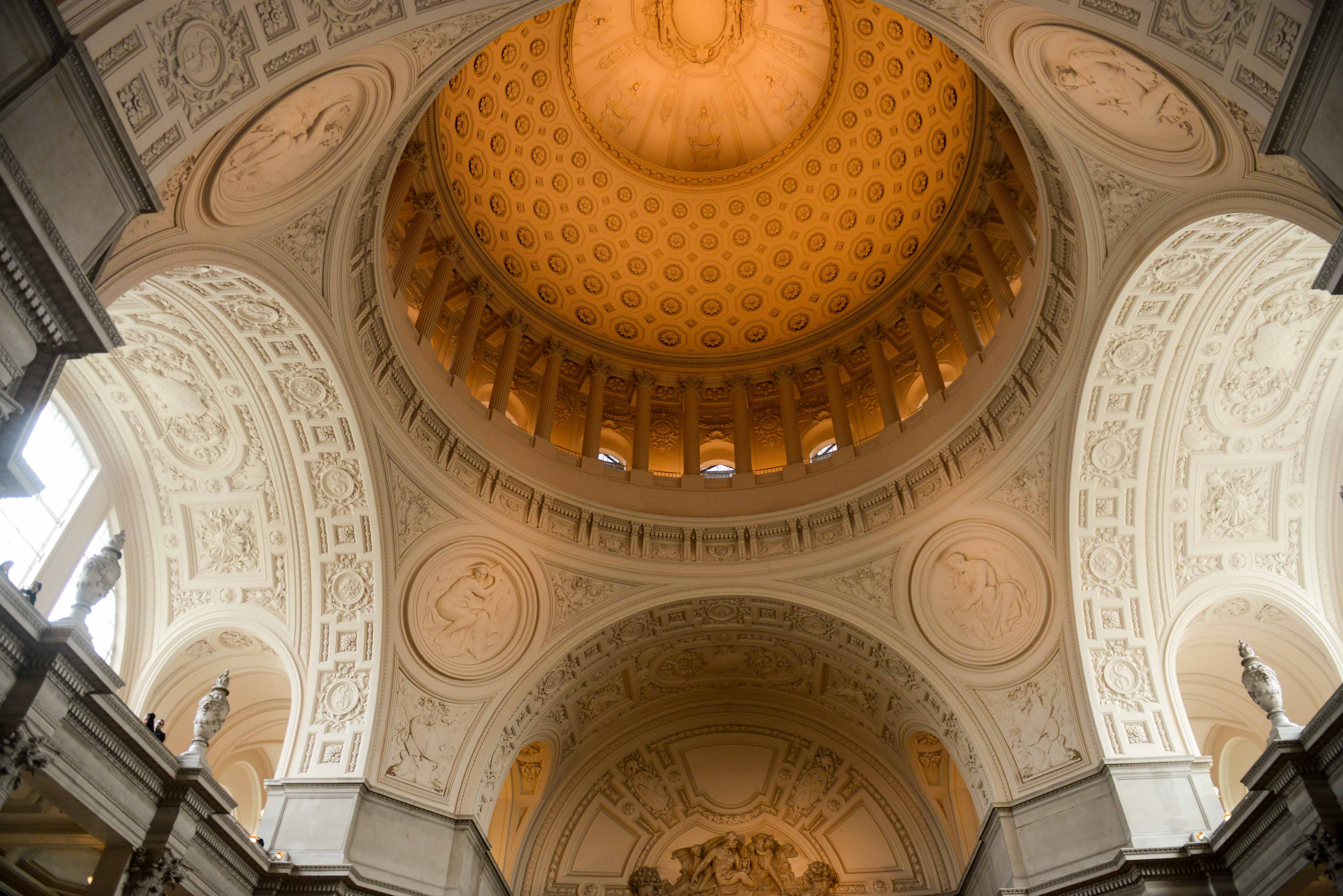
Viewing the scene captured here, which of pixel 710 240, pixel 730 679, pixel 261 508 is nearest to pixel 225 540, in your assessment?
pixel 261 508

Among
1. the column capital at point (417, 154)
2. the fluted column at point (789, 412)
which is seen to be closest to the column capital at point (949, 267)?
the fluted column at point (789, 412)

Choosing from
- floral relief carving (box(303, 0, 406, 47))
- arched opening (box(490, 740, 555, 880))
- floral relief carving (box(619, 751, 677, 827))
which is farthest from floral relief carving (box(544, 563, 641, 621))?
floral relief carving (box(303, 0, 406, 47))

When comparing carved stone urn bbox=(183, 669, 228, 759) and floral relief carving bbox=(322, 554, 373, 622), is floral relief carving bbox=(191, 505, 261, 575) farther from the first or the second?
carved stone urn bbox=(183, 669, 228, 759)

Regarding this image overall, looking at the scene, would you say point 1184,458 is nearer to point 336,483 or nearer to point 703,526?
point 703,526

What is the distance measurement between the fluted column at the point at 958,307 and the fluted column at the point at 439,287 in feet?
35.9

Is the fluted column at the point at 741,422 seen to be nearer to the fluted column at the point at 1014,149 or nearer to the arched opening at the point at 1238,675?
the fluted column at the point at 1014,149

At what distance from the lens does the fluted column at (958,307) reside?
19.6 metres

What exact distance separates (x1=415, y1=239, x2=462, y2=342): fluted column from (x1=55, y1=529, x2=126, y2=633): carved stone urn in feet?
27.8

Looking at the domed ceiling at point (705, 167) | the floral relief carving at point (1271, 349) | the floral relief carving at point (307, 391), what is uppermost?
the domed ceiling at point (705, 167)

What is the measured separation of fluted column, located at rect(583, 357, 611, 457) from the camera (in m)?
21.7

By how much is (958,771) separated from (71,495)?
17.6 metres

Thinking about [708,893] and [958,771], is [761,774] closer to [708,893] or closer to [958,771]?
[708,893]

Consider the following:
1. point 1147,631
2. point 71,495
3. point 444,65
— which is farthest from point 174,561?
point 1147,631

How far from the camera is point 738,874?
814 inches
